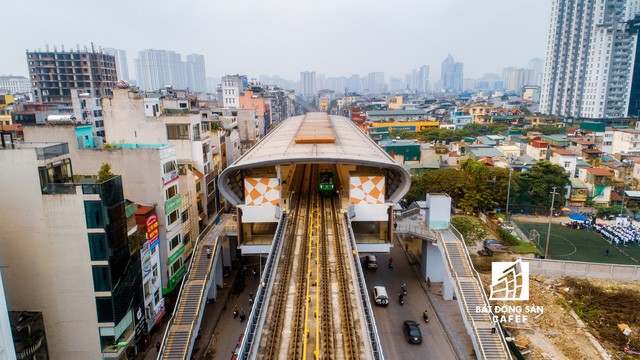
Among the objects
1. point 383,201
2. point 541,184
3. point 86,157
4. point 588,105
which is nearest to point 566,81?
point 588,105

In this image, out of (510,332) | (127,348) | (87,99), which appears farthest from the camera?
(87,99)

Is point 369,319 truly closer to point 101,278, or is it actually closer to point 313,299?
point 313,299

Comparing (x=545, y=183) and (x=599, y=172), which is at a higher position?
(x=599, y=172)

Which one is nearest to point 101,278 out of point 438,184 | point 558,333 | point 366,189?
point 366,189

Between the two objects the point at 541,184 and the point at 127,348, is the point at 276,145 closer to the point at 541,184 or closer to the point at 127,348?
the point at 127,348

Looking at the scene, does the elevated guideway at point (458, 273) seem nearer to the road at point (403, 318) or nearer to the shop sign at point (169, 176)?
the road at point (403, 318)
